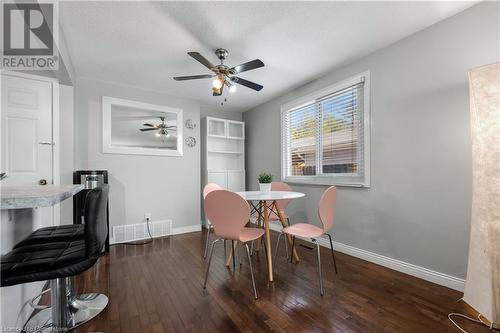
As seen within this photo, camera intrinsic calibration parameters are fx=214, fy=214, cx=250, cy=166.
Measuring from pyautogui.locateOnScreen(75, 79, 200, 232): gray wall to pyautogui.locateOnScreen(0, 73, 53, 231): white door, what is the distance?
474mm

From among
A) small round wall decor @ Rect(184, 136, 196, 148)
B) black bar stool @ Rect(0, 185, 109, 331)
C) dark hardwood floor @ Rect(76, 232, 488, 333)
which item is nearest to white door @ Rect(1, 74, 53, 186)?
dark hardwood floor @ Rect(76, 232, 488, 333)

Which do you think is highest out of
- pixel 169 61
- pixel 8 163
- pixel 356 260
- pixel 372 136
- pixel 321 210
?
pixel 169 61

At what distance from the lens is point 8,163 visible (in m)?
2.43

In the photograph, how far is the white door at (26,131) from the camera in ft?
7.96

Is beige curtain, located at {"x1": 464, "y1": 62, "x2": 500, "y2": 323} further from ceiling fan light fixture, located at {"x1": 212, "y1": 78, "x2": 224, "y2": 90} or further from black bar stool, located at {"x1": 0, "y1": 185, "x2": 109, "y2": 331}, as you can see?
black bar stool, located at {"x1": 0, "y1": 185, "x2": 109, "y2": 331}

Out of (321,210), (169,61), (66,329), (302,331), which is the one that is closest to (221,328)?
(302,331)

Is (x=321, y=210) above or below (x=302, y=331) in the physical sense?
above

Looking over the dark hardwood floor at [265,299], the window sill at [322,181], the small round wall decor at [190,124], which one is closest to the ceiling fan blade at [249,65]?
the window sill at [322,181]

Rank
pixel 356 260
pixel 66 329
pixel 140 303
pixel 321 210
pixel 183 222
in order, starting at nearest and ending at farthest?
pixel 66 329
pixel 140 303
pixel 321 210
pixel 356 260
pixel 183 222

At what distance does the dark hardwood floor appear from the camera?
1503 mm

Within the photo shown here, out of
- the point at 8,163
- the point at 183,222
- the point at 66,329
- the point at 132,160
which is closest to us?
the point at 66,329

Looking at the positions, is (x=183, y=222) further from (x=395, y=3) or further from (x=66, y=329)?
(x=395, y=3)

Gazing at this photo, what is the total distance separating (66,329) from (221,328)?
101 centimetres

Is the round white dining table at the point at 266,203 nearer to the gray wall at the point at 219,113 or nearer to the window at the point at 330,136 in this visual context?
the window at the point at 330,136
